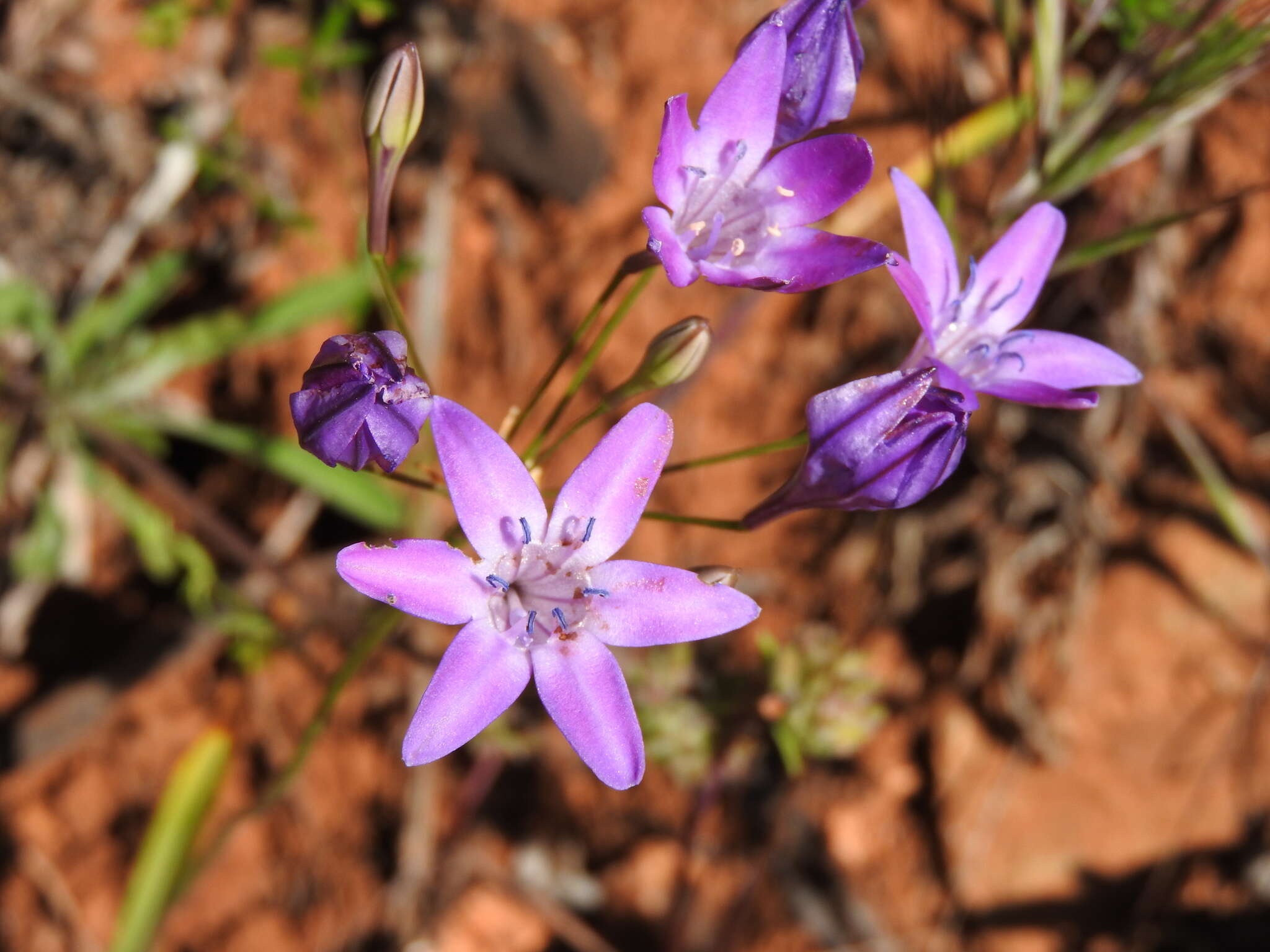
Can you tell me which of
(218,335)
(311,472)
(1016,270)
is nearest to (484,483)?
(1016,270)

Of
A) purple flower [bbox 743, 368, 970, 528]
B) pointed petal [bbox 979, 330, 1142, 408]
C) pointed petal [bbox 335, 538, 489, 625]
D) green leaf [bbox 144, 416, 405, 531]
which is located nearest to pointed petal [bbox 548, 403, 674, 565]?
pointed petal [bbox 335, 538, 489, 625]

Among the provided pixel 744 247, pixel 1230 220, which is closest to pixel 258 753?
pixel 744 247

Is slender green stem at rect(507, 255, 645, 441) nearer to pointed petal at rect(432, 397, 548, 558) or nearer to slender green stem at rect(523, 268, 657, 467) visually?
slender green stem at rect(523, 268, 657, 467)

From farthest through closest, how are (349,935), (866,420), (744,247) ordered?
(349,935) < (744,247) < (866,420)

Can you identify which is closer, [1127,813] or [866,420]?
[866,420]

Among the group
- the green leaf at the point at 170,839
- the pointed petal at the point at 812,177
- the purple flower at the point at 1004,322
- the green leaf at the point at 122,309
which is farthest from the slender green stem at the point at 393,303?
the green leaf at the point at 170,839

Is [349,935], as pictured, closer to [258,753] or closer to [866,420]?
[258,753]
